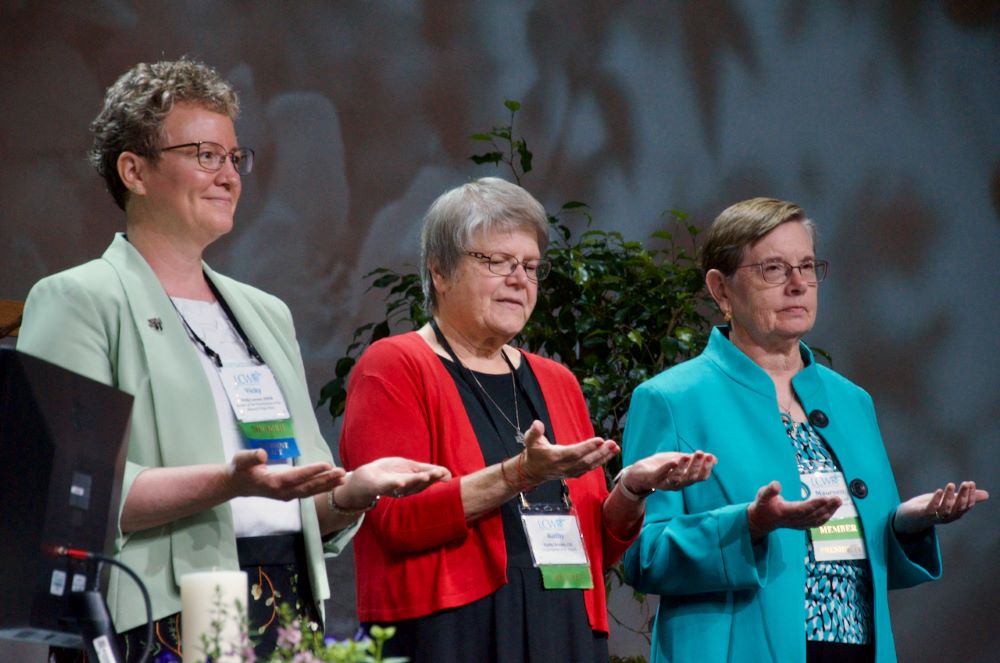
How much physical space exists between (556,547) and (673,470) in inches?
11.0

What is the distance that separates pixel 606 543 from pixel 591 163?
320 centimetres

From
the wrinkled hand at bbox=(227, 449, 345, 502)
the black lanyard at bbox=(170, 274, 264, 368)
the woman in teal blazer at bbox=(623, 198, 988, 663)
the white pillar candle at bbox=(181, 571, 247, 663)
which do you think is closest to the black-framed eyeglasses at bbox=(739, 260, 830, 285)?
the woman in teal blazer at bbox=(623, 198, 988, 663)

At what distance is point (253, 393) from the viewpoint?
2148 mm

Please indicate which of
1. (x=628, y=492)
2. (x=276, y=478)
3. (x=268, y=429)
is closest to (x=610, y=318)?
(x=628, y=492)

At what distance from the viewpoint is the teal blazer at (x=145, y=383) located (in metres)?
1.94

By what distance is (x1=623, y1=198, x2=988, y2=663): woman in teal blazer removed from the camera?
2.54m

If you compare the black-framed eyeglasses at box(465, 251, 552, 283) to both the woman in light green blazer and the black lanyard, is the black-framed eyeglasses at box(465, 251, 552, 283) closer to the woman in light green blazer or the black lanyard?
the woman in light green blazer

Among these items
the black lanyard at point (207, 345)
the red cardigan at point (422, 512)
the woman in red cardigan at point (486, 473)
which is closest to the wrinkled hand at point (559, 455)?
the woman in red cardigan at point (486, 473)

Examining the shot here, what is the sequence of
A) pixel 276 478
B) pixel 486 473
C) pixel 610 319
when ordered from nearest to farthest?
pixel 276 478, pixel 486 473, pixel 610 319

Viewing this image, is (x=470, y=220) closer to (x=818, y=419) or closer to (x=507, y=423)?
(x=507, y=423)

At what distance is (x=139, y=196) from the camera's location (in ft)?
7.36

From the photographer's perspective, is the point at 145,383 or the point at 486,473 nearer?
Result: the point at 145,383

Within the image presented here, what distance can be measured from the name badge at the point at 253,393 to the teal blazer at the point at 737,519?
0.92 metres

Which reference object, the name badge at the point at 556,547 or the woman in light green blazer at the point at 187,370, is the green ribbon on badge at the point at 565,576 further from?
the woman in light green blazer at the point at 187,370
